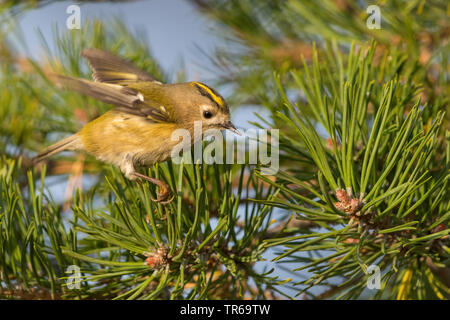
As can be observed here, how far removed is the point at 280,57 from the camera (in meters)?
1.26

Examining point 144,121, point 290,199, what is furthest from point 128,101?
point 290,199

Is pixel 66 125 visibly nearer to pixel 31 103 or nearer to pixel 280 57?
pixel 31 103

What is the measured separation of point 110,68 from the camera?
103cm

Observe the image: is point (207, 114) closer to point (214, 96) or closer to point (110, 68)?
point (214, 96)

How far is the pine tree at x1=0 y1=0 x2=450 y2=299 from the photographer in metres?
0.59

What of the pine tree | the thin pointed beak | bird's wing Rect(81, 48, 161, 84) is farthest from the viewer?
bird's wing Rect(81, 48, 161, 84)

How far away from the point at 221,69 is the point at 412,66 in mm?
617

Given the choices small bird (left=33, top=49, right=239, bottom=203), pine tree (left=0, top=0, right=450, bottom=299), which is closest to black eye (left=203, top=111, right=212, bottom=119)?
small bird (left=33, top=49, right=239, bottom=203)

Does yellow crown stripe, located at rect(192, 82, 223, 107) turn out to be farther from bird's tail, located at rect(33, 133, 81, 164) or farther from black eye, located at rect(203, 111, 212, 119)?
bird's tail, located at rect(33, 133, 81, 164)

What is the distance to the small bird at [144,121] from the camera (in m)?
0.85

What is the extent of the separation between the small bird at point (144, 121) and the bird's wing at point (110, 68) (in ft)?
0.27

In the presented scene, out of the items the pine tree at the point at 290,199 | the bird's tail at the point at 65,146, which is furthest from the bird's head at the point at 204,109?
the bird's tail at the point at 65,146

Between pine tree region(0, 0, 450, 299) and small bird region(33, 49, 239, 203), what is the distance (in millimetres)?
58
